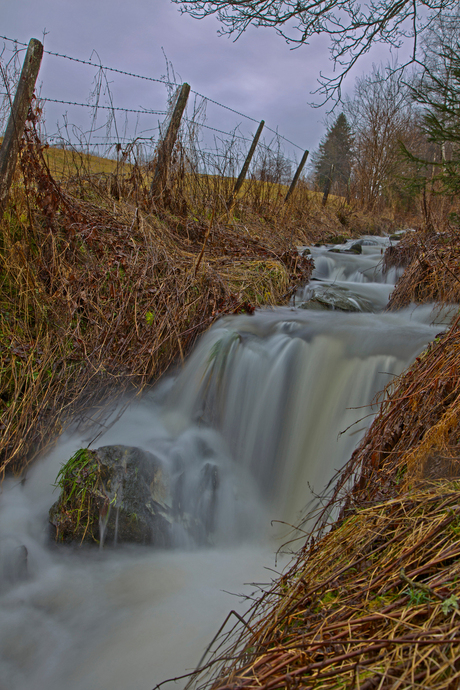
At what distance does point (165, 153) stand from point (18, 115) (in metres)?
2.54

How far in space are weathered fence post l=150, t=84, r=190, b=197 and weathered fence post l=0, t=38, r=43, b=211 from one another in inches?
89.6

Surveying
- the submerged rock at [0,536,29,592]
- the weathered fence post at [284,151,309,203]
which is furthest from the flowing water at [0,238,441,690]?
the weathered fence post at [284,151,309,203]

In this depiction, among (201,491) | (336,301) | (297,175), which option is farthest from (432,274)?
(297,175)

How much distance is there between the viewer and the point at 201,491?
3.22 meters

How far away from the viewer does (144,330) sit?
4.15 meters

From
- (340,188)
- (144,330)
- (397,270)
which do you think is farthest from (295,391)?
(340,188)

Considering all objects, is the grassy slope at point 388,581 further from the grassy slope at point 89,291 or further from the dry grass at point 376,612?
the grassy slope at point 89,291

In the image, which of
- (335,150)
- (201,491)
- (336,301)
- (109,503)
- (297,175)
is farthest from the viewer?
(335,150)

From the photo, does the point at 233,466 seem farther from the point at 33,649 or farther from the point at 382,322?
the point at 382,322

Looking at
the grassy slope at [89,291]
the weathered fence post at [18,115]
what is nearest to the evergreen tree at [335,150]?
the grassy slope at [89,291]

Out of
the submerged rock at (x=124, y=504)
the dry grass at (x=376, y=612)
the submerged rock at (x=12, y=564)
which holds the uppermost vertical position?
the dry grass at (x=376, y=612)

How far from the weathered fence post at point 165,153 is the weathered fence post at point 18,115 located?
2.28 m

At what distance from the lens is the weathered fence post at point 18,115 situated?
147 inches

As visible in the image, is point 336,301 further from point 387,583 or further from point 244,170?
point 387,583
